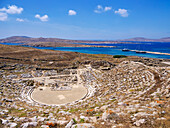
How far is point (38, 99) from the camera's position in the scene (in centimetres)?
1700

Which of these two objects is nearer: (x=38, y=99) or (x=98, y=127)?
(x=98, y=127)

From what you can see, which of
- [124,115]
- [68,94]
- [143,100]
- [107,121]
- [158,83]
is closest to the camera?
[107,121]

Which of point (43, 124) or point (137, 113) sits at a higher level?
point (137, 113)

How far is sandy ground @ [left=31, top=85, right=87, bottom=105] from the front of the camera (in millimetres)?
16306

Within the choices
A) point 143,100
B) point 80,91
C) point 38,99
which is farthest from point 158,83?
point 38,99

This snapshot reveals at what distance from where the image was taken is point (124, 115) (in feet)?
25.7

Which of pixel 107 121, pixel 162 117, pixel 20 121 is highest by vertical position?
pixel 162 117

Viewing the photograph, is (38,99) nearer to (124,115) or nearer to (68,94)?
(68,94)

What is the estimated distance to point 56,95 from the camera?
1828cm

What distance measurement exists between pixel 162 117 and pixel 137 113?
141cm

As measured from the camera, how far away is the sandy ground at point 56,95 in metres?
16.3

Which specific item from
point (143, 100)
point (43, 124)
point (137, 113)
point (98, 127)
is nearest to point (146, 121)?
point (137, 113)

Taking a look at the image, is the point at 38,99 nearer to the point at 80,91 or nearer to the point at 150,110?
the point at 80,91

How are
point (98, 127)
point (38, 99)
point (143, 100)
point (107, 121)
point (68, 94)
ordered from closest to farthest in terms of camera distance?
point (98, 127)
point (107, 121)
point (143, 100)
point (38, 99)
point (68, 94)
